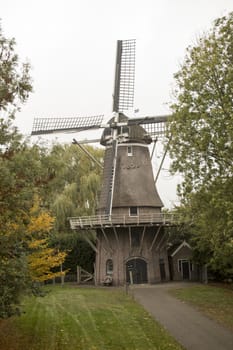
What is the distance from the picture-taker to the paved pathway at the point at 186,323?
12.1m

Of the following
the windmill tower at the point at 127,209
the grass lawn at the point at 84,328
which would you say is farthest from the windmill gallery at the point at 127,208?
the grass lawn at the point at 84,328

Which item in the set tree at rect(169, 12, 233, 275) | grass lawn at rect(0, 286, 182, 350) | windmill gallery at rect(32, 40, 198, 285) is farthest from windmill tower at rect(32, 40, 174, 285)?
tree at rect(169, 12, 233, 275)

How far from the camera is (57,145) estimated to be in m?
8.34

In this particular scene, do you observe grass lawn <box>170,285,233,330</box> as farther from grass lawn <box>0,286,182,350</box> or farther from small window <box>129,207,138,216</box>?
small window <box>129,207,138,216</box>

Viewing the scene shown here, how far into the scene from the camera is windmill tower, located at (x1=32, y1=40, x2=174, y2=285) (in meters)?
27.1

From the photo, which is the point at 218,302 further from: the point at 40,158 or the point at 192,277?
the point at 40,158

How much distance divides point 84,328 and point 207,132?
321 inches

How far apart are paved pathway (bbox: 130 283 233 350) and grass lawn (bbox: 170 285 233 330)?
499 millimetres

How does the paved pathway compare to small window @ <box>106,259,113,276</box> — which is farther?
small window @ <box>106,259,113,276</box>

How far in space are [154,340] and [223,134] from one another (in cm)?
674

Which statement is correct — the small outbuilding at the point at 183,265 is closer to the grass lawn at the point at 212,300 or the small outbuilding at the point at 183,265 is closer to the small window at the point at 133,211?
the grass lawn at the point at 212,300

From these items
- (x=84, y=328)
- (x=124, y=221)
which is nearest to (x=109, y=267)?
(x=124, y=221)

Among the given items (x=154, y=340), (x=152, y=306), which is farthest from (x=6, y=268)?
(x=152, y=306)

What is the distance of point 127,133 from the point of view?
28219 mm
